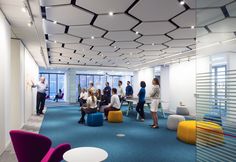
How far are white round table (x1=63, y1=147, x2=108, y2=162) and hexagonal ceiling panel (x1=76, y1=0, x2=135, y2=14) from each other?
2.50 meters

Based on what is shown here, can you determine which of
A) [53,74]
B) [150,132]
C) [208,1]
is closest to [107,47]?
[150,132]

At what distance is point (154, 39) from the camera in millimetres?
5766

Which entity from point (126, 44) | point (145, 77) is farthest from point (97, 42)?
point (145, 77)

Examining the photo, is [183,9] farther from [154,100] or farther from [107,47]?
[107,47]

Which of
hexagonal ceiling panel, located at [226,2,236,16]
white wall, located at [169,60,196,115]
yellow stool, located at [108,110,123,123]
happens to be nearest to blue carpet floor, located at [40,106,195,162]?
yellow stool, located at [108,110,123,123]

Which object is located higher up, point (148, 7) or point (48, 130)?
point (148, 7)

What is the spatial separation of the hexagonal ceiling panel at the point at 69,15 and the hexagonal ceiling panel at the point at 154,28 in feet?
4.34

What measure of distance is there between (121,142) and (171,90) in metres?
6.47

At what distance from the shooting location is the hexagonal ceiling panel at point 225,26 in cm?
429

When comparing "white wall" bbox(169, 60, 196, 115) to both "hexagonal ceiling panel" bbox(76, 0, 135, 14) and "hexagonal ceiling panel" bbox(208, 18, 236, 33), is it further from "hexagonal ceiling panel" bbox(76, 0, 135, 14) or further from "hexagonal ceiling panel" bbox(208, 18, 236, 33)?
"hexagonal ceiling panel" bbox(76, 0, 135, 14)

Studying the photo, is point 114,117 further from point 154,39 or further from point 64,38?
point 64,38

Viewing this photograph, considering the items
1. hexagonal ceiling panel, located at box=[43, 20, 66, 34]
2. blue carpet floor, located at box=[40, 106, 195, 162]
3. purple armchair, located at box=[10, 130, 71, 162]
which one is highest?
hexagonal ceiling panel, located at box=[43, 20, 66, 34]

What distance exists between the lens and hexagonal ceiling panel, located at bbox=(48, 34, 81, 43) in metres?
5.46

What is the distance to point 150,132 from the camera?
5.36 metres
